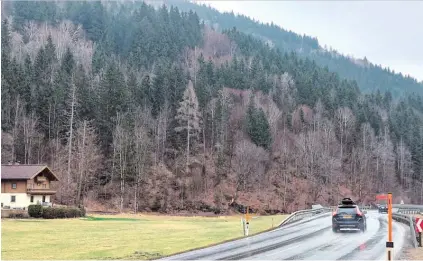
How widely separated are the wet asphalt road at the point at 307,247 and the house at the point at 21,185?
41.2 m

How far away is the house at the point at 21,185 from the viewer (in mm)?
59938

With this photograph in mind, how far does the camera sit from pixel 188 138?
82.2 meters

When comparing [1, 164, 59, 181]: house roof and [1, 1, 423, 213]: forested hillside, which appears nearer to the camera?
[1, 164, 59, 181]: house roof

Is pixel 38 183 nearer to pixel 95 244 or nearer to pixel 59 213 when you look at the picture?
pixel 59 213

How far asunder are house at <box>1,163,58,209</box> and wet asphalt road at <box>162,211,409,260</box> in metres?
41.2

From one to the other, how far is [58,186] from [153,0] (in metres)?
140

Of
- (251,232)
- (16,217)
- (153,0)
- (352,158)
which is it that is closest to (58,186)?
(16,217)

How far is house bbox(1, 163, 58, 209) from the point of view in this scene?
197 ft

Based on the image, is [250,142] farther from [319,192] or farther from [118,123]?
[118,123]

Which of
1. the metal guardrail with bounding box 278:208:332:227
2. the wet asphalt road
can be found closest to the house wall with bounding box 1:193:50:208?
the metal guardrail with bounding box 278:208:332:227

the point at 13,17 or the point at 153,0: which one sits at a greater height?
the point at 153,0

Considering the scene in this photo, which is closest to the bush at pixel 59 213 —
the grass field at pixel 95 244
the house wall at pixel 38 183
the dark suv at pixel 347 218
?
the house wall at pixel 38 183

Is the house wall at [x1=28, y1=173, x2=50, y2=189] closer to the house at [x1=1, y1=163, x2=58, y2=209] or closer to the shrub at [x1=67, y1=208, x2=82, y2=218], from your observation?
the house at [x1=1, y1=163, x2=58, y2=209]

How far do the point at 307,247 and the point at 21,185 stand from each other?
48.8 m
